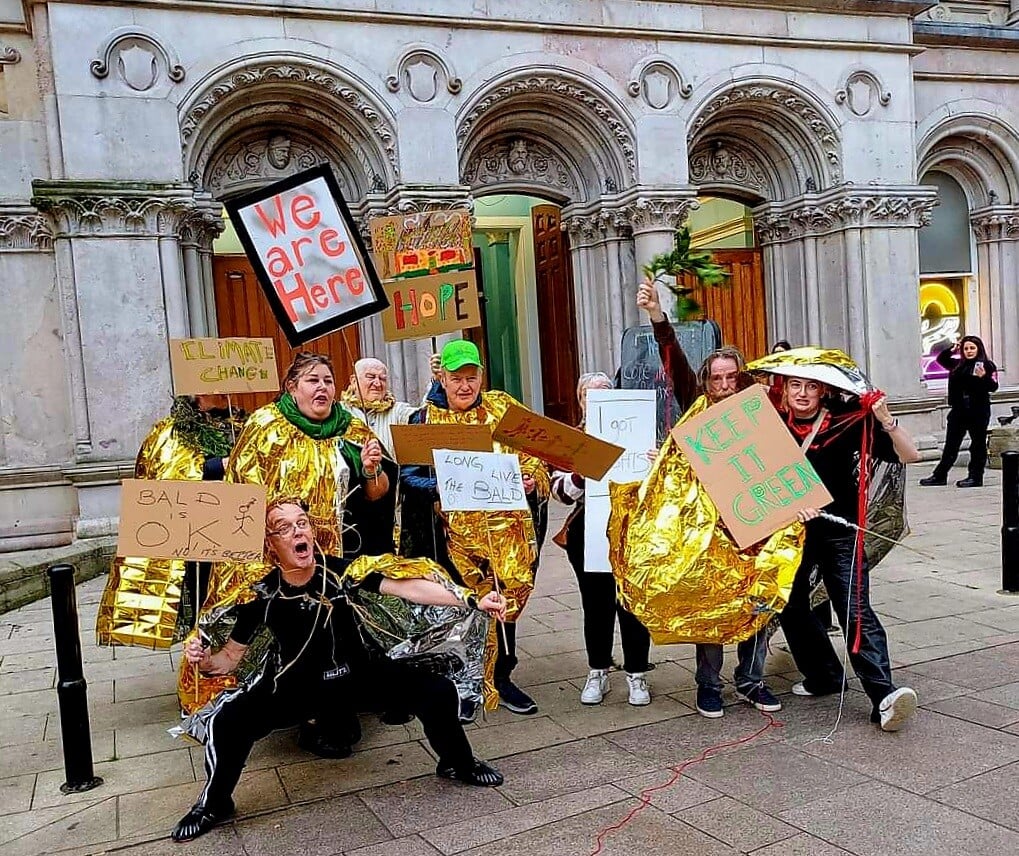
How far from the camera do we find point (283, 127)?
33.4ft

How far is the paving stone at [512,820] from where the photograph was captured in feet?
10.7

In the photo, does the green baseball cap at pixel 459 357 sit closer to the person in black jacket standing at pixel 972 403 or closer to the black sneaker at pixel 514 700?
the black sneaker at pixel 514 700

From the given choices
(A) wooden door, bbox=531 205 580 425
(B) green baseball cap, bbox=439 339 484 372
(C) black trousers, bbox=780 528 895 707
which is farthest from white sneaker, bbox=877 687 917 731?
(A) wooden door, bbox=531 205 580 425

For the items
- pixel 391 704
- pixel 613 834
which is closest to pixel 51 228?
pixel 391 704

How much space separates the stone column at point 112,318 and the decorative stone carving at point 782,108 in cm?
617

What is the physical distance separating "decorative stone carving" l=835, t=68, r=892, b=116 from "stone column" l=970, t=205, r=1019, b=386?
130 inches

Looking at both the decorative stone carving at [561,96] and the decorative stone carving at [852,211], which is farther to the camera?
the decorative stone carving at [852,211]

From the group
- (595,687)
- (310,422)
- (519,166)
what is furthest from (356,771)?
(519,166)

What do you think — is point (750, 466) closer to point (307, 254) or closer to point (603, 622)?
point (603, 622)

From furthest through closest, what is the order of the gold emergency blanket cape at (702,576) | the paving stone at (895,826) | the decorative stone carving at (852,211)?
1. the decorative stone carving at (852,211)
2. the gold emergency blanket cape at (702,576)
3. the paving stone at (895,826)

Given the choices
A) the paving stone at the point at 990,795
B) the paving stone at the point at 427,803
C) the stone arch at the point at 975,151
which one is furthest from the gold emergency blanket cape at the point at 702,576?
the stone arch at the point at 975,151

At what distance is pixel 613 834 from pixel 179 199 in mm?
7601

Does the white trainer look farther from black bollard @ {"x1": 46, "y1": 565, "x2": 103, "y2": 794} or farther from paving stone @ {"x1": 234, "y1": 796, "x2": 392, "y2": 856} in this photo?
black bollard @ {"x1": 46, "y1": 565, "x2": 103, "y2": 794}

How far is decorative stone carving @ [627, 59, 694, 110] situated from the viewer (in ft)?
→ 34.8
